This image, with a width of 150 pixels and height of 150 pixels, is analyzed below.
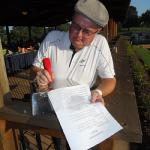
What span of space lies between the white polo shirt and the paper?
35 cm

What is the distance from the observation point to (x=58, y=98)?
1.62 meters

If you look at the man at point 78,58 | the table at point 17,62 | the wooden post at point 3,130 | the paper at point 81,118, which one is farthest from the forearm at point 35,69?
the table at point 17,62

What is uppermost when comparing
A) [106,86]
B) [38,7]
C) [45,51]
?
[38,7]

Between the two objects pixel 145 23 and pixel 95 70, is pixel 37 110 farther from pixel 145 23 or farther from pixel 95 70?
pixel 145 23

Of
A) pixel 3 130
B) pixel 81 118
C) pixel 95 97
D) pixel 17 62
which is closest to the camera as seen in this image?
pixel 81 118

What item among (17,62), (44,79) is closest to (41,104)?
(44,79)

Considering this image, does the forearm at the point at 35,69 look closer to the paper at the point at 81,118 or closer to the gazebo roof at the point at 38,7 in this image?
the paper at the point at 81,118

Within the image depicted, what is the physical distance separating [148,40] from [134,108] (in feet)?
185

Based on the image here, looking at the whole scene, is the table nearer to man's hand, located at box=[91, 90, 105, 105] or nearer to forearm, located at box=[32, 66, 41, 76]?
forearm, located at box=[32, 66, 41, 76]

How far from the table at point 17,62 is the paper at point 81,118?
858 centimetres

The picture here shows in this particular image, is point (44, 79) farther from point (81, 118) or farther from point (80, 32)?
point (80, 32)

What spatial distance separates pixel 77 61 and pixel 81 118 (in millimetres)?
549

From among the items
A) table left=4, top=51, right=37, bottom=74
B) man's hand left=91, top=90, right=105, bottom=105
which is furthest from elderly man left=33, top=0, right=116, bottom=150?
table left=4, top=51, right=37, bottom=74

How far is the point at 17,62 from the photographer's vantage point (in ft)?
36.4
